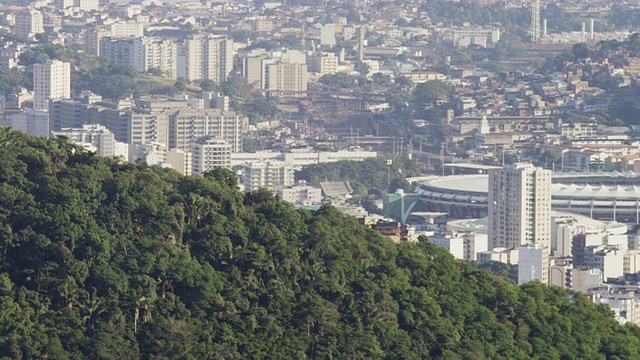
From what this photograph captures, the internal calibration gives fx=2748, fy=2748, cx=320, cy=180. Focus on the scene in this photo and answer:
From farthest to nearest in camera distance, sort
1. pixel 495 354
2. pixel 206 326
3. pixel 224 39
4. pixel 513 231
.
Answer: pixel 224 39, pixel 513 231, pixel 495 354, pixel 206 326

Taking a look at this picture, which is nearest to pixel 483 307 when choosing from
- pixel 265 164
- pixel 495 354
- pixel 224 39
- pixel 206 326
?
pixel 495 354

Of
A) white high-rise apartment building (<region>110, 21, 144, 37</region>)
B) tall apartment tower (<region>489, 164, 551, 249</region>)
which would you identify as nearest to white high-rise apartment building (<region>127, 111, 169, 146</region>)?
tall apartment tower (<region>489, 164, 551, 249</region>)

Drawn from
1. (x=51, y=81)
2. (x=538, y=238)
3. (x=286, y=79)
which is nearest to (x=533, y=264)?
(x=538, y=238)

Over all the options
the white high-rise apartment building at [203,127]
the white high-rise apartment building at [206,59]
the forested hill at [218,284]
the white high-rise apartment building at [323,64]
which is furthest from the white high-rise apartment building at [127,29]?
the forested hill at [218,284]

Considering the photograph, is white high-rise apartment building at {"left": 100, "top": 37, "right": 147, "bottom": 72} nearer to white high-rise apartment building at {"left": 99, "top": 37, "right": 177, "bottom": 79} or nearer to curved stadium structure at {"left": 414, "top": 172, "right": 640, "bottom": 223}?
white high-rise apartment building at {"left": 99, "top": 37, "right": 177, "bottom": 79}

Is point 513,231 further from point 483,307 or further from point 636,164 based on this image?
point 483,307
